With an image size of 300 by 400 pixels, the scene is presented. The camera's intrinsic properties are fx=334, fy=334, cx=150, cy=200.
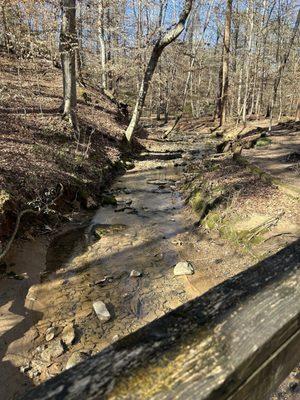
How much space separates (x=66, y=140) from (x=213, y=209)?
6.43 meters

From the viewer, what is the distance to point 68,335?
509cm

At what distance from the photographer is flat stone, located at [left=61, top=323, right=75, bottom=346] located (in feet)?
16.4

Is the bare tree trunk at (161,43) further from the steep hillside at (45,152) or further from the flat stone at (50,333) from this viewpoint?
the flat stone at (50,333)

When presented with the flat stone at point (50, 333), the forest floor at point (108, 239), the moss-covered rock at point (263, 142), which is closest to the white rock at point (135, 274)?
the forest floor at point (108, 239)

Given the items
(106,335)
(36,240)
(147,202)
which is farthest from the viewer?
(147,202)

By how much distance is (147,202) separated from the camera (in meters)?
11.4

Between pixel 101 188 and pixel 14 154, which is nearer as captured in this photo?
pixel 14 154

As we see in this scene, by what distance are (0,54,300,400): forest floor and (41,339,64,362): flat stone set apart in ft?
0.05

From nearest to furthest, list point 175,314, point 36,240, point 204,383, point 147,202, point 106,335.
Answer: point 204,383
point 175,314
point 106,335
point 36,240
point 147,202

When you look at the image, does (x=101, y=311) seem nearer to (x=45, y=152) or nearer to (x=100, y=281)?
(x=100, y=281)

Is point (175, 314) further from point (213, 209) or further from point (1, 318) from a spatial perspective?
point (213, 209)

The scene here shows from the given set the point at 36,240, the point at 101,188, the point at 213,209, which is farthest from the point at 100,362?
the point at 101,188

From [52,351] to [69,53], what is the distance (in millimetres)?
11204

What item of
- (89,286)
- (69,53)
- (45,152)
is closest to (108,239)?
(89,286)
